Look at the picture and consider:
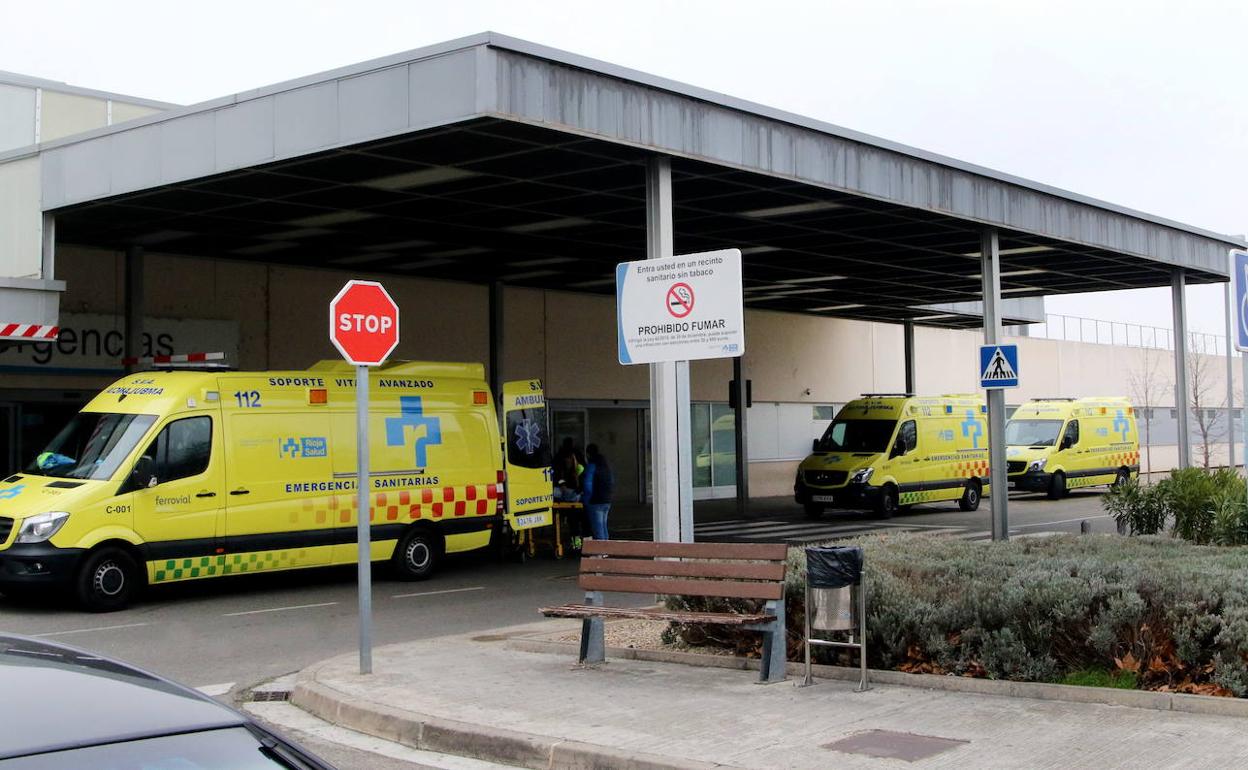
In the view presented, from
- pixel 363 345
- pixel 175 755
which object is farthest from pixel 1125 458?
pixel 175 755

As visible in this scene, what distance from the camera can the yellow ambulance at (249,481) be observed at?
1412cm

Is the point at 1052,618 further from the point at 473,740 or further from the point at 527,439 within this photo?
the point at 527,439

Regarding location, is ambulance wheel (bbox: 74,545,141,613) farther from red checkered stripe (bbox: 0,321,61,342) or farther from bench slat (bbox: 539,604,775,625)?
bench slat (bbox: 539,604,775,625)

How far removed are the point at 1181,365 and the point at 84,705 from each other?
983 inches

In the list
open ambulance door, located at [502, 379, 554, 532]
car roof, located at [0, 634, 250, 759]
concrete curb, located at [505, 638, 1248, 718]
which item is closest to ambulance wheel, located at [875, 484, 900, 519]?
open ambulance door, located at [502, 379, 554, 532]

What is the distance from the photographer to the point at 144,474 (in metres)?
14.6

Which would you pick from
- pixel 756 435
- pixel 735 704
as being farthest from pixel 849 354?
pixel 735 704

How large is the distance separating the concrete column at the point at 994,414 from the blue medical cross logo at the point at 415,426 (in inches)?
324

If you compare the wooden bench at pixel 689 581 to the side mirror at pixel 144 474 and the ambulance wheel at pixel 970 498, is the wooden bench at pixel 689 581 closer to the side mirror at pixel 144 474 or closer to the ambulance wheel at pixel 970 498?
the side mirror at pixel 144 474

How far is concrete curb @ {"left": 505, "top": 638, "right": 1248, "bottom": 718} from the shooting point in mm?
7598

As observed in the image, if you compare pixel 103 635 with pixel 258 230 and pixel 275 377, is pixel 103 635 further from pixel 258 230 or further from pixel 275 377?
pixel 258 230

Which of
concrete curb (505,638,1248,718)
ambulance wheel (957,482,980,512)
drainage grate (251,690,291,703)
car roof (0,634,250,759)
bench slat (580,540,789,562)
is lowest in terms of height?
drainage grate (251,690,291,703)

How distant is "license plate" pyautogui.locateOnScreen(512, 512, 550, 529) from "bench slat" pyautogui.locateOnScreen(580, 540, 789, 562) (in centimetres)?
884

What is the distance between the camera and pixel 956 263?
83.4 feet
